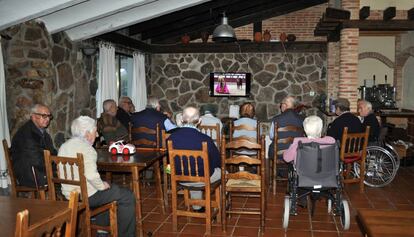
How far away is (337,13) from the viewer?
20.6 feet

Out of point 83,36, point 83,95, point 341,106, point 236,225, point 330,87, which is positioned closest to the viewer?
point 236,225

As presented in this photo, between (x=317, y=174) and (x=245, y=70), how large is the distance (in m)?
5.60

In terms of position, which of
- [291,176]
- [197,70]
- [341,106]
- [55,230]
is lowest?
[291,176]

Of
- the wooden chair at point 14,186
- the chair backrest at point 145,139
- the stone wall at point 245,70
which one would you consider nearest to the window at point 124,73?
the stone wall at point 245,70

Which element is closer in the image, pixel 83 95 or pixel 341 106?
pixel 341 106

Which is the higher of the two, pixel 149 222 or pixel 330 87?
pixel 330 87

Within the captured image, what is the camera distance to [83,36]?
556 cm

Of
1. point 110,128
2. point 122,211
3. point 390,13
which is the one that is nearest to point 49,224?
point 122,211

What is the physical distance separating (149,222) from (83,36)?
301cm

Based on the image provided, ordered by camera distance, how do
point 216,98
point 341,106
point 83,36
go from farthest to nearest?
point 216,98
point 83,36
point 341,106

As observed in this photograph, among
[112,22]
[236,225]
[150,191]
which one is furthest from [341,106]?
[112,22]

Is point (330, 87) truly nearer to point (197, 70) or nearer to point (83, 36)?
point (197, 70)

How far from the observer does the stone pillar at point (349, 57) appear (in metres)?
6.42

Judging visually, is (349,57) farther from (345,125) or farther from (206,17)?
(206,17)
